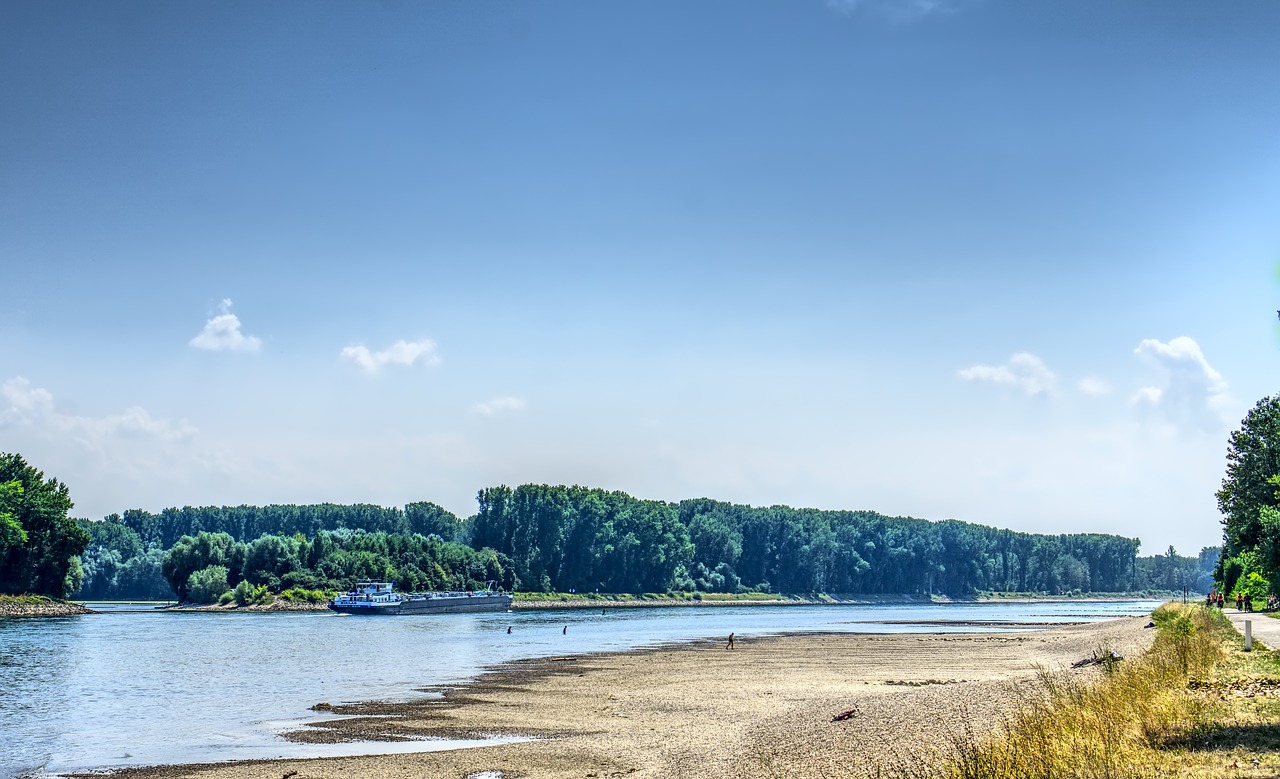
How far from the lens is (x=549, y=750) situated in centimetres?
2781

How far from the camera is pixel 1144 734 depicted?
1834 cm

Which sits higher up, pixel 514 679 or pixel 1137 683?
pixel 1137 683

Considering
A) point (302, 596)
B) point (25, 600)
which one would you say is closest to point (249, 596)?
point (302, 596)

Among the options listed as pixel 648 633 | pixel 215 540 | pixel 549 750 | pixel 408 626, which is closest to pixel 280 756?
pixel 549 750

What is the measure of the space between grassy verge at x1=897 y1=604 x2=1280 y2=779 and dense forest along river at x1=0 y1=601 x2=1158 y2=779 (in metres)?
17.7

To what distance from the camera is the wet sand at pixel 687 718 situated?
24328 mm

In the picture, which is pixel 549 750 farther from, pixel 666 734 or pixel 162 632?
pixel 162 632

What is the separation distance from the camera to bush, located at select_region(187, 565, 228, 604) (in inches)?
5881

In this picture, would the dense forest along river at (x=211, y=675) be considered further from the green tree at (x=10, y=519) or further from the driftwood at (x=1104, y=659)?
the driftwood at (x=1104, y=659)

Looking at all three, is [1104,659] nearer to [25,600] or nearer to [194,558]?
[25,600]

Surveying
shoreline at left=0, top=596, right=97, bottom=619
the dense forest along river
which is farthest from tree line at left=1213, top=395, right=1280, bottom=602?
shoreline at left=0, top=596, right=97, bottom=619

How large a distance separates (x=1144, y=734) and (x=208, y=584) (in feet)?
494

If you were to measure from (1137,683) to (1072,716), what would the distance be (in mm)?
5119

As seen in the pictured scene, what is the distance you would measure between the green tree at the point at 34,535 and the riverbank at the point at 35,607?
248 cm
